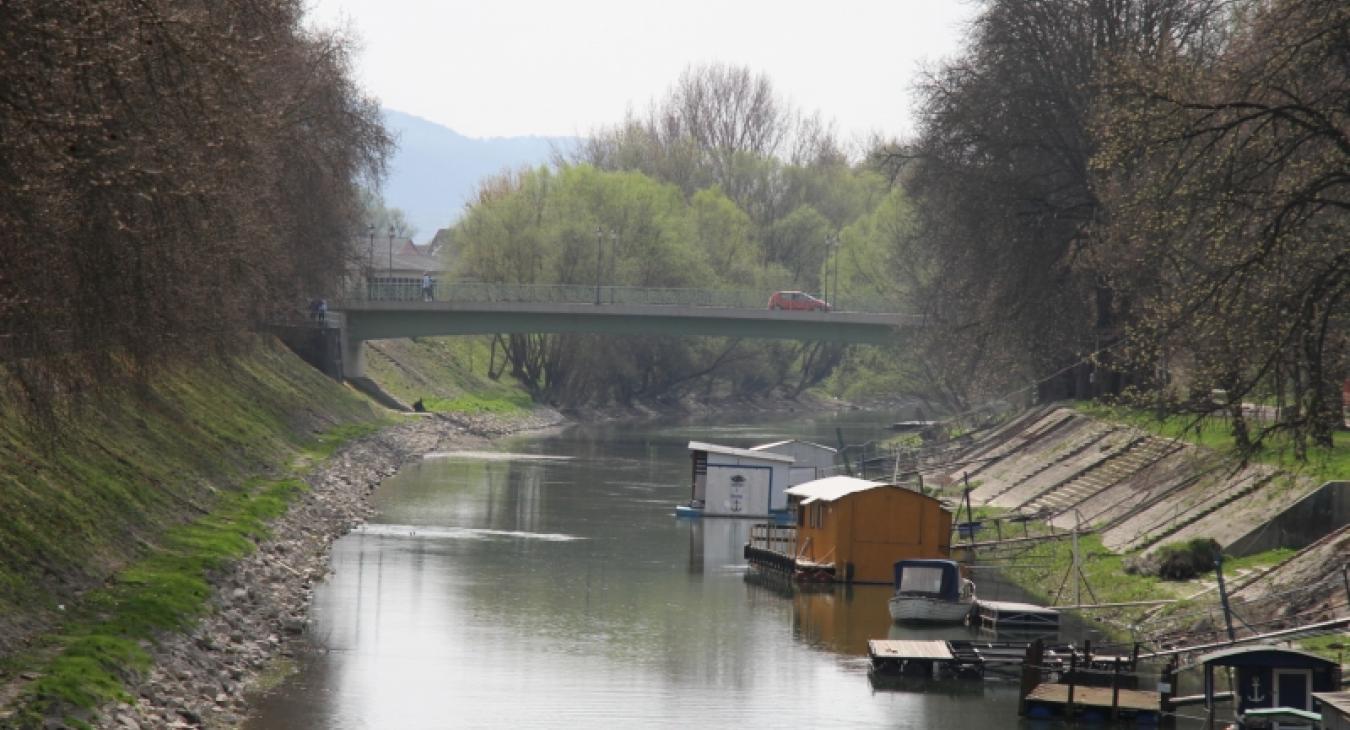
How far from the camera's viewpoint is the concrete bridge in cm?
9800

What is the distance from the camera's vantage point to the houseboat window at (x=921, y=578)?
41.3 meters

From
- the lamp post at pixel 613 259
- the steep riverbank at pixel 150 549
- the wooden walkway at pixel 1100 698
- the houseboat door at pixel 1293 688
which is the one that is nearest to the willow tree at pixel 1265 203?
the wooden walkway at pixel 1100 698

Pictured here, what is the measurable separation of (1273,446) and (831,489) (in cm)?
1111

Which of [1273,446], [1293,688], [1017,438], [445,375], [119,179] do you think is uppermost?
[119,179]

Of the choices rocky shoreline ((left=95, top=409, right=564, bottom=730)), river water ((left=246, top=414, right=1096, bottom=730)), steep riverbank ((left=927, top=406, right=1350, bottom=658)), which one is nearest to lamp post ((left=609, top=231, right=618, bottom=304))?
rocky shoreline ((left=95, top=409, right=564, bottom=730))

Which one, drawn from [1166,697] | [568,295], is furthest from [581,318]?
[1166,697]

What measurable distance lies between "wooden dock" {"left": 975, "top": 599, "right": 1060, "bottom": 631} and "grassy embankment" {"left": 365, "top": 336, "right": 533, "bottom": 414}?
223 ft

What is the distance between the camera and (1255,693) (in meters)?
27.7

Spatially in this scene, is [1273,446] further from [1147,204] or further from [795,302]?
[795,302]

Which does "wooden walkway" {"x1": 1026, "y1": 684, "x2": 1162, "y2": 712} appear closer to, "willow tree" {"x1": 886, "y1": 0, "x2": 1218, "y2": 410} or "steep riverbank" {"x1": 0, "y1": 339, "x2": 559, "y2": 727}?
"steep riverbank" {"x1": 0, "y1": 339, "x2": 559, "y2": 727}

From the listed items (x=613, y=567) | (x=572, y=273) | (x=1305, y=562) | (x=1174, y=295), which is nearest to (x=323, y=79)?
(x=613, y=567)

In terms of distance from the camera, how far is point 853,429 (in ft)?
374

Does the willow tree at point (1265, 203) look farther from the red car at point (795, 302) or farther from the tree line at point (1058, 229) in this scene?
the red car at point (795, 302)

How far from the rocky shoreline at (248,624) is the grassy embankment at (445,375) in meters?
42.3
